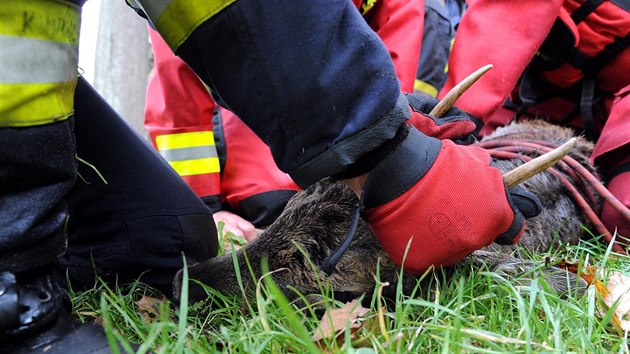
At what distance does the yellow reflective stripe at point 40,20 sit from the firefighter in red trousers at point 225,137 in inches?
85.3

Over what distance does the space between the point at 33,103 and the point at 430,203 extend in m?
1.11

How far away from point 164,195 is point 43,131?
3.04 feet

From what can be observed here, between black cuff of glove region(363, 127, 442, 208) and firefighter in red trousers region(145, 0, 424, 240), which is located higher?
black cuff of glove region(363, 127, 442, 208)

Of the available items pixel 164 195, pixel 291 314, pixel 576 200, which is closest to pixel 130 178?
pixel 164 195

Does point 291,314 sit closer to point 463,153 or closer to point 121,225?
point 463,153

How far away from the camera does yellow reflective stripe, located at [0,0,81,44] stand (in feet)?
3.82

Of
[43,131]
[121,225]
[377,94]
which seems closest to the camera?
[43,131]

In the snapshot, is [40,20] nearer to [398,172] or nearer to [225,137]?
[398,172]

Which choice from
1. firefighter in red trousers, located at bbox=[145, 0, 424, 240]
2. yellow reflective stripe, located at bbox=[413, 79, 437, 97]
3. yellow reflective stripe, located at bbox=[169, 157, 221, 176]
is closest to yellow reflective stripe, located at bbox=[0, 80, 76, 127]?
firefighter in red trousers, located at bbox=[145, 0, 424, 240]

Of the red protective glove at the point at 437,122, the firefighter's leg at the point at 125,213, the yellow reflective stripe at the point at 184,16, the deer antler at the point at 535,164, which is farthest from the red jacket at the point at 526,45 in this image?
the yellow reflective stripe at the point at 184,16

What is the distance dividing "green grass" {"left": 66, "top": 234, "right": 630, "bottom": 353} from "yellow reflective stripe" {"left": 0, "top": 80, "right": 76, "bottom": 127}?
1.48 ft

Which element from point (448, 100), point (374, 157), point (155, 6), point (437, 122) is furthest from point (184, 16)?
point (448, 100)

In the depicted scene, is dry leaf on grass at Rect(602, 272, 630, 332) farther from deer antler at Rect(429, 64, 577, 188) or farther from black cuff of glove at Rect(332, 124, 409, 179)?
black cuff of glove at Rect(332, 124, 409, 179)

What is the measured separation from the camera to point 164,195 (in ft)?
7.15
